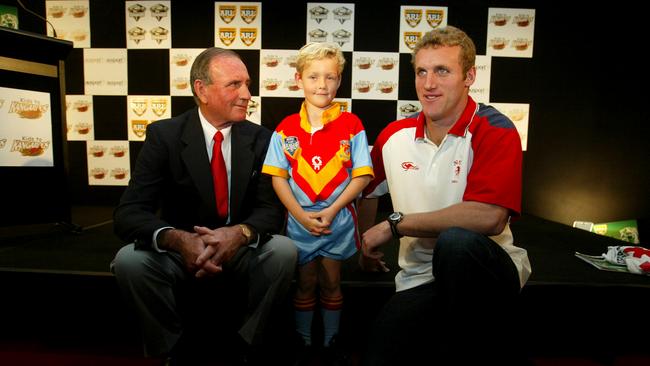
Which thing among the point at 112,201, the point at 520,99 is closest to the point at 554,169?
the point at 520,99

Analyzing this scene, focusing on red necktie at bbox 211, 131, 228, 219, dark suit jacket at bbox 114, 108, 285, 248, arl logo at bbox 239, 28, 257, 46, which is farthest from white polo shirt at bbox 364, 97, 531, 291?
arl logo at bbox 239, 28, 257, 46

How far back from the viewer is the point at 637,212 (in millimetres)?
2590

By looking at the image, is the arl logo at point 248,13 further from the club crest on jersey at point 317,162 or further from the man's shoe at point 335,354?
the man's shoe at point 335,354

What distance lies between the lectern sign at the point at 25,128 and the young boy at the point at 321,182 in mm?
1302

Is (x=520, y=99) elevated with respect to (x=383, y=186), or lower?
elevated

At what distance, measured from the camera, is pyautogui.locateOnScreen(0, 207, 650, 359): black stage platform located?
1.32 m

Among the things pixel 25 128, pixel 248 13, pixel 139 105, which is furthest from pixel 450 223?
pixel 139 105

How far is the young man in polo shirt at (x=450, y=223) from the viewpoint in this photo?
3.01 ft

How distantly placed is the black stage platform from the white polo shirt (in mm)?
263

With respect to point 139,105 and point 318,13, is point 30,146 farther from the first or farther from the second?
point 318,13

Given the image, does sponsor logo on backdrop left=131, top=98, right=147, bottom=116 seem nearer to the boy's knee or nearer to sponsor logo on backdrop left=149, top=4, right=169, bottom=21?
sponsor logo on backdrop left=149, top=4, right=169, bottom=21

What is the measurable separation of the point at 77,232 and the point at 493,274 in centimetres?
197

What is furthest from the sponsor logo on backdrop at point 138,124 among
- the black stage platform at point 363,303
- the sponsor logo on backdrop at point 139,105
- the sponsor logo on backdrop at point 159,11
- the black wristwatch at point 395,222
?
the black wristwatch at point 395,222

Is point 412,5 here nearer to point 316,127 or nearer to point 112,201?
point 316,127
